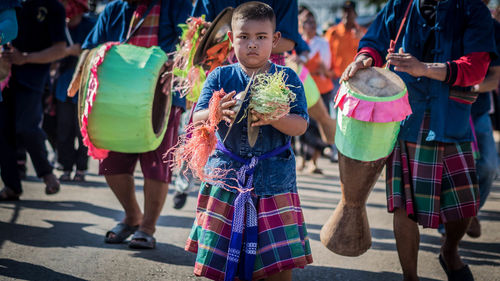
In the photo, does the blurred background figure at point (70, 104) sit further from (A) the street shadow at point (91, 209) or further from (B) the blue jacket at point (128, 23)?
(B) the blue jacket at point (128, 23)

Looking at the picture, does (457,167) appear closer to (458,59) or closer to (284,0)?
(458,59)

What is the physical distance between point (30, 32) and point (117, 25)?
157cm

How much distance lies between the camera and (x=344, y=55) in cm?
930

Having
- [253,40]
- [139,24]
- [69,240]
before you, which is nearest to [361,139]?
[253,40]

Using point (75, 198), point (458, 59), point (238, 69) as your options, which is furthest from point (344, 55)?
point (238, 69)

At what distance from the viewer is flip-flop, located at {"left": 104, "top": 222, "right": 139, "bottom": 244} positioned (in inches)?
175

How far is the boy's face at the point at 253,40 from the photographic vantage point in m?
2.93

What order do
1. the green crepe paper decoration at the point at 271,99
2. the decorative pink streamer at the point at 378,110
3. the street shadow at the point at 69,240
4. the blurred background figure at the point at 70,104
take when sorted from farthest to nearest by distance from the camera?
the blurred background figure at the point at 70,104 → the street shadow at the point at 69,240 → the decorative pink streamer at the point at 378,110 → the green crepe paper decoration at the point at 271,99

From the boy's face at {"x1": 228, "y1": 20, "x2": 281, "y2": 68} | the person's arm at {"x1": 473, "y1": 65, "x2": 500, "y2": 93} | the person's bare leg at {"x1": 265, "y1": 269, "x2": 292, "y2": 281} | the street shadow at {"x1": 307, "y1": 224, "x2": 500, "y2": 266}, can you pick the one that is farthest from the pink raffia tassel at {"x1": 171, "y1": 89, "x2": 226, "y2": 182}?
the street shadow at {"x1": 307, "y1": 224, "x2": 500, "y2": 266}

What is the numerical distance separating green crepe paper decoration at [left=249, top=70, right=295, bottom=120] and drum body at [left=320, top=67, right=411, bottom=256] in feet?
1.97

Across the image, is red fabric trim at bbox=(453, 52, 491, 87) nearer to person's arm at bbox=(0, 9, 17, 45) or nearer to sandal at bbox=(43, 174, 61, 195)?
person's arm at bbox=(0, 9, 17, 45)

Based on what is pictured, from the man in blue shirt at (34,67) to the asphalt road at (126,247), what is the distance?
0.53m

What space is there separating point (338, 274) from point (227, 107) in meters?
1.81

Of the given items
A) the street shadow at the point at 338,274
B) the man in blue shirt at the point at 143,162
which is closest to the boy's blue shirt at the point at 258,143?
the street shadow at the point at 338,274
